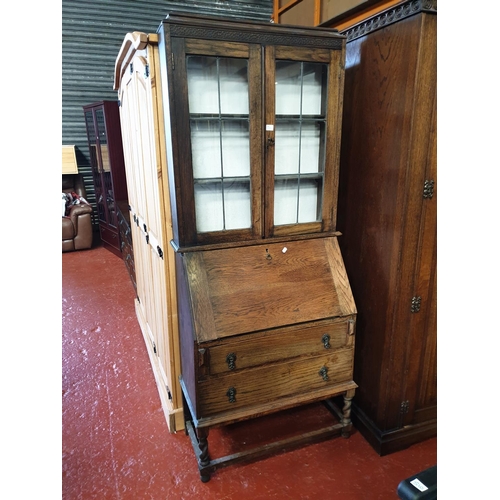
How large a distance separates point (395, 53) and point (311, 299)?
1101 mm

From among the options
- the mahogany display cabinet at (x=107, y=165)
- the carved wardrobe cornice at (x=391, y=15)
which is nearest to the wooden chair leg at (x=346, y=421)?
the carved wardrobe cornice at (x=391, y=15)

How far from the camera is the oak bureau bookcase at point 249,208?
5.04 feet

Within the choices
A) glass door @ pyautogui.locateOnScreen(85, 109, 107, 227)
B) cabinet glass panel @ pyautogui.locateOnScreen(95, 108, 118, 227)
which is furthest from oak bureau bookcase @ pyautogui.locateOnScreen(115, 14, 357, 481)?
glass door @ pyautogui.locateOnScreen(85, 109, 107, 227)

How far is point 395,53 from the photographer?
1.57 meters

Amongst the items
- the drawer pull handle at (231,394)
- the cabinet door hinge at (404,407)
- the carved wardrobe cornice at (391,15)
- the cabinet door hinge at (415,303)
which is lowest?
the cabinet door hinge at (404,407)

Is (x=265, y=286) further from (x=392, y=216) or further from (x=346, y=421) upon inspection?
(x=346, y=421)

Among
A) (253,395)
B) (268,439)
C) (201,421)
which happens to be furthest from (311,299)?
(268,439)

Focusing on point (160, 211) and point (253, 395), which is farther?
point (160, 211)

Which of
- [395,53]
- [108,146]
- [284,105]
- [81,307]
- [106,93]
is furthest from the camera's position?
[106,93]

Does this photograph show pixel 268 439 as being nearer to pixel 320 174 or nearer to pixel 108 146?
pixel 320 174

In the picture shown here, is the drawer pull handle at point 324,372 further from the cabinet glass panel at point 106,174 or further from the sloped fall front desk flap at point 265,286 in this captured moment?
the cabinet glass panel at point 106,174

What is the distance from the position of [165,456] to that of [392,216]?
5.23 ft

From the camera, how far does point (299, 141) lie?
175cm

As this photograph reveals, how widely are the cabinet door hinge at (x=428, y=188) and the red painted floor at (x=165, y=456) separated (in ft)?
4.17
